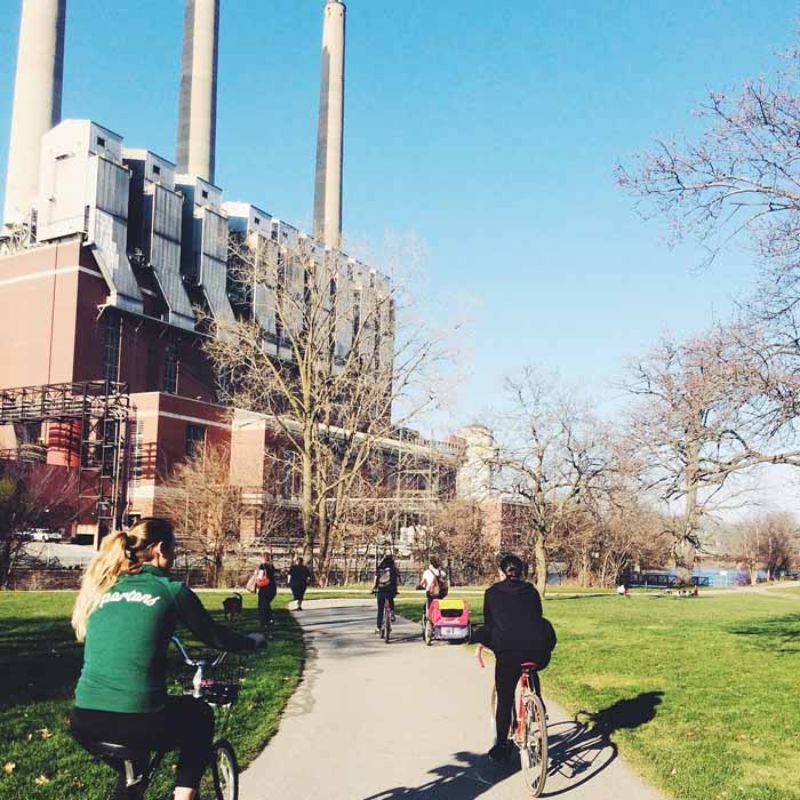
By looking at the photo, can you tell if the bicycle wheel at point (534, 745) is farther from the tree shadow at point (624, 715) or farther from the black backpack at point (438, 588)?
the black backpack at point (438, 588)

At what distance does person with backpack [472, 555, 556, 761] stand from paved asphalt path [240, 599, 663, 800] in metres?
0.46

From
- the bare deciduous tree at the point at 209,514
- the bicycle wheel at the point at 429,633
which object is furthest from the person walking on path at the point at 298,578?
the bare deciduous tree at the point at 209,514

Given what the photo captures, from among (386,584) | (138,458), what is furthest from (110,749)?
(138,458)

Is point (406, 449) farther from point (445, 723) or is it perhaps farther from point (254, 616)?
point (445, 723)

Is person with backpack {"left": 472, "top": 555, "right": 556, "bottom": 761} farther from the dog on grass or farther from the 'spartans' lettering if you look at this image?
the dog on grass

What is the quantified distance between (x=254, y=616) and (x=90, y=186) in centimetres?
4476

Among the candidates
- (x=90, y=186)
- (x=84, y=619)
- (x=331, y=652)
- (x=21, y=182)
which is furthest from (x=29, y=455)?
(x=84, y=619)

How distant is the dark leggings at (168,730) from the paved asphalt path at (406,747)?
2.18m

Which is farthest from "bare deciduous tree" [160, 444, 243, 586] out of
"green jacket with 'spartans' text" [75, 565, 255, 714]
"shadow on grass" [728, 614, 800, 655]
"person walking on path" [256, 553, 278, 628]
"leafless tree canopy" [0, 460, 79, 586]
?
"green jacket with 'spartans' text" [75, 565, 255, 714]

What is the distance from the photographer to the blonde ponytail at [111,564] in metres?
4.81

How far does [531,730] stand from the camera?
7.40m

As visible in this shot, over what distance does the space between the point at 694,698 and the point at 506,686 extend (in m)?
4.85

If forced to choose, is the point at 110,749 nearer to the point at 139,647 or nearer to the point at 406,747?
the point at 139,647

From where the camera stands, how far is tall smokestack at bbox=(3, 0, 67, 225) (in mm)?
65500
